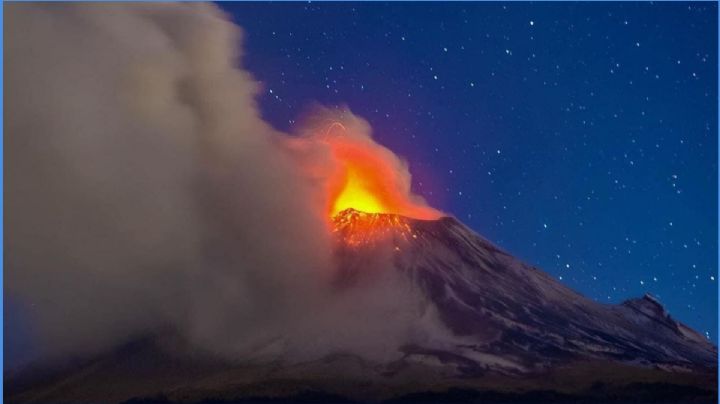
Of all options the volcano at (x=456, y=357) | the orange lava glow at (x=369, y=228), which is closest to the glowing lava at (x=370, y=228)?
the orange lava glow at (x=369, y=228)

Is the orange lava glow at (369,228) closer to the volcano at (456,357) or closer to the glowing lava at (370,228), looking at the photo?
the glowing lava at (370,228)

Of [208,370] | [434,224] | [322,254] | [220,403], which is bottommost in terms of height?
[220,403]

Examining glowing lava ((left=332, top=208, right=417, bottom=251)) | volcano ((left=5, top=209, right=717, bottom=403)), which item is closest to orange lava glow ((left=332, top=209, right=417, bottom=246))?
glowing lava ((left=332, top=208, right=417, bottom=251))

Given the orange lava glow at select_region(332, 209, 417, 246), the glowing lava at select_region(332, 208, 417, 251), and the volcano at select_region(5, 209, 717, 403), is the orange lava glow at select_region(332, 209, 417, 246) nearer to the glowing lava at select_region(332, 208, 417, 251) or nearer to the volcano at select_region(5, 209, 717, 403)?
the glowing lava at select_region(332, 208, 417, 251)

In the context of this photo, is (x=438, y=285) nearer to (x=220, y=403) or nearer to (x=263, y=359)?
(x=263, y=359)

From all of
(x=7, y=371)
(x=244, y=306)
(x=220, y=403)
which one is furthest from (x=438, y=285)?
(x=7, y=371)

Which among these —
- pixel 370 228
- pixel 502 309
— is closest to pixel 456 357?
pixel 502 309

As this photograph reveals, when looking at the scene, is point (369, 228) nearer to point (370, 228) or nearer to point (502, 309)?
point (370, 228)

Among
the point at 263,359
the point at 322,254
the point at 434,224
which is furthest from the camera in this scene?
the point at 434,224
